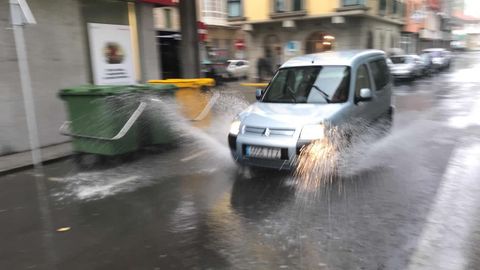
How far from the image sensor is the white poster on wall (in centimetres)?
1034

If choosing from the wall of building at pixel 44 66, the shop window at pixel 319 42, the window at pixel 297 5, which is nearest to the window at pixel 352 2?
the shop window at pixel 319 42

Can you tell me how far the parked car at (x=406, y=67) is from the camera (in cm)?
2280

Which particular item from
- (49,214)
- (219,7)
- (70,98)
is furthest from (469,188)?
(219,7)

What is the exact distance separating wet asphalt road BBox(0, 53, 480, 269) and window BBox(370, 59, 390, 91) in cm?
115

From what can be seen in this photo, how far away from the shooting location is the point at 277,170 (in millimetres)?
6578

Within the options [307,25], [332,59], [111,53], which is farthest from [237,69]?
[332,59]

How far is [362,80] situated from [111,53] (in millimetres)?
6546

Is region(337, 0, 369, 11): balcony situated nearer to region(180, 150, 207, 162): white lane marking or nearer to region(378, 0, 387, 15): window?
region(378, 0, 387, 15): window

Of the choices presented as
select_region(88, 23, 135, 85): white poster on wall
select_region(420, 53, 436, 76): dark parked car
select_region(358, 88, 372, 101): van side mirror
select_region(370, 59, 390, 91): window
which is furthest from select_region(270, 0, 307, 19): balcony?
select_region(358, 88, 372, 101): van side mirror

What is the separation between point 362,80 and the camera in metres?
7.33

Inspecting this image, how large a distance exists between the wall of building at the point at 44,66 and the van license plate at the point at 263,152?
5.28 m

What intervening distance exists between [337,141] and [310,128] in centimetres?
61

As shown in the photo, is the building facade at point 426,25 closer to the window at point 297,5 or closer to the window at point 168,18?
the window at point 297,5

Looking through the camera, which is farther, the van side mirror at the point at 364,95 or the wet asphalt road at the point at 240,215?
the van side mirror at the point at 364,95
